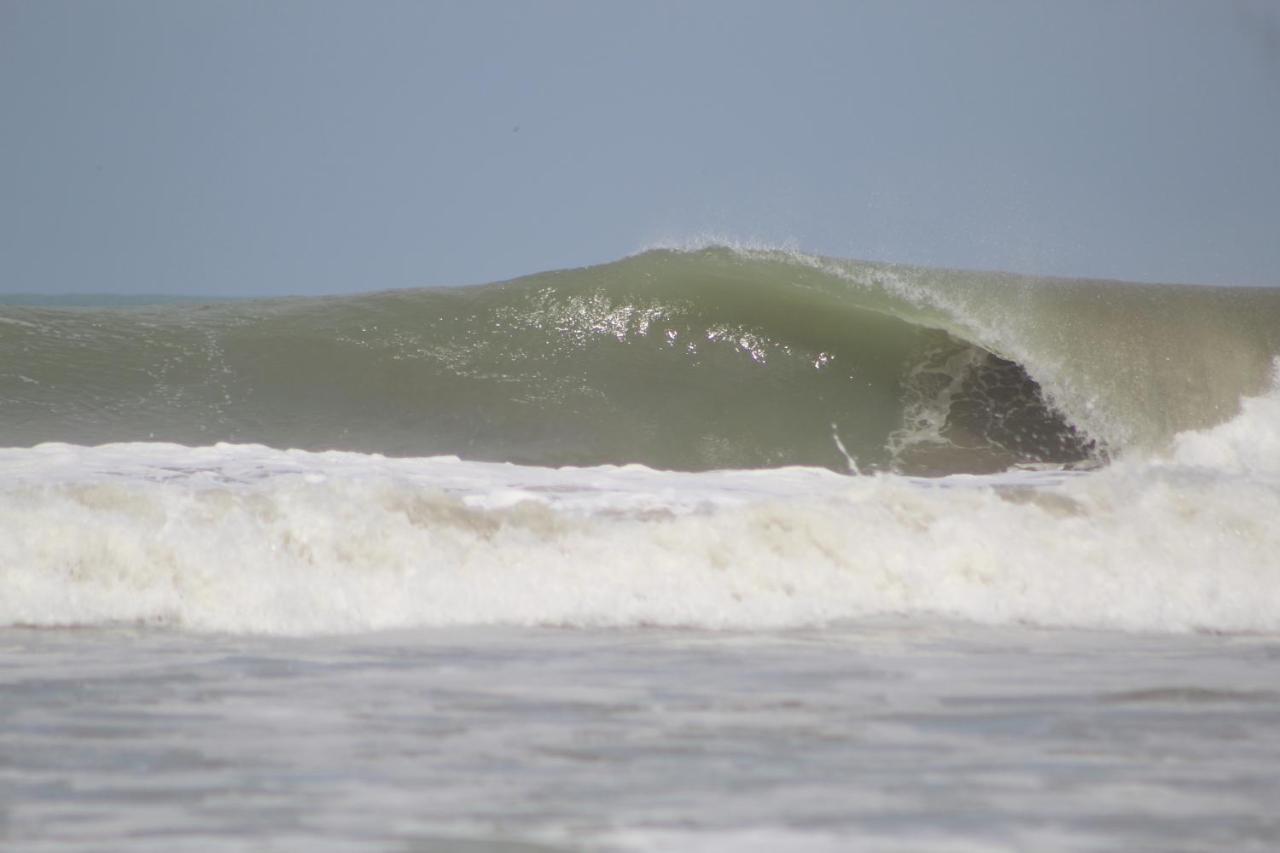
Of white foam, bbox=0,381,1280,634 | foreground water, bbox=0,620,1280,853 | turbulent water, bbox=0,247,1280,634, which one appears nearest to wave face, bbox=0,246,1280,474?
turbulent water, bbox=0,247,1280,634

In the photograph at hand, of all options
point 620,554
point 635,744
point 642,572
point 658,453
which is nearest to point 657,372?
point 658,453

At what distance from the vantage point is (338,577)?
546 cm

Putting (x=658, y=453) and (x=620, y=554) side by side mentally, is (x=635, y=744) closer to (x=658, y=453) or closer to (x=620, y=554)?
(x=620, y=554)

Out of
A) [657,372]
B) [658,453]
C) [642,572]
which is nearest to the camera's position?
[642,572]

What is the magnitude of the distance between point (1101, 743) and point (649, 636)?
6.64 feet

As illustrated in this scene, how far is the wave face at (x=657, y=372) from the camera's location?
10.1 meters

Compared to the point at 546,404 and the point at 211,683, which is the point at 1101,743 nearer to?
the point at 211,683

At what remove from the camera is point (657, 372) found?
11.1 m

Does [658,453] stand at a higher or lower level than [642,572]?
higher

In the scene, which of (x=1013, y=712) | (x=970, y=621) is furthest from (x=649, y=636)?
(x=1013, y=712)

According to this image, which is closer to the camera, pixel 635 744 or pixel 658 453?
pixel 635 744

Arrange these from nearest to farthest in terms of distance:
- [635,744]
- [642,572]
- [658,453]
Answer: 1. [635,744]
2. [642,572]
3. [658,453]

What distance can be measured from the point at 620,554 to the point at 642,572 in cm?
14

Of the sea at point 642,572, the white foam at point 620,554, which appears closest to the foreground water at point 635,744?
the sea at point 642,572
